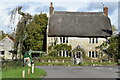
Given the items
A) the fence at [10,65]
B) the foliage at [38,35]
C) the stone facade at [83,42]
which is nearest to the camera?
the fence at [10,65]

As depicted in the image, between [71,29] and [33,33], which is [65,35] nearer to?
[71,29]

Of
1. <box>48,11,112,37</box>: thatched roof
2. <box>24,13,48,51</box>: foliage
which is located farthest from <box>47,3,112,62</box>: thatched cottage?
<box>24,13,48,51</box>: foliage

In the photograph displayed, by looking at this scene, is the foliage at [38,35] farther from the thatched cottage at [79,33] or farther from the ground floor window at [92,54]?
the ground floor window at [92,54]

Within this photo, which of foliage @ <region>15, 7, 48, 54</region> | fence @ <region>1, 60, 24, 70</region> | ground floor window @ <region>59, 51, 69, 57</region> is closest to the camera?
fence @ <region>1, 60, 24, 70</region>

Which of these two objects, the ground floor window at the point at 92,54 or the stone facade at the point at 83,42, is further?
the stone facade at the point at 83,42

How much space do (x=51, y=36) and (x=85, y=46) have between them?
24.3 feet

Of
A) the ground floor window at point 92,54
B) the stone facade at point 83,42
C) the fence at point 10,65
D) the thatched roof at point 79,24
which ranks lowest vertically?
the fence at point 10,65

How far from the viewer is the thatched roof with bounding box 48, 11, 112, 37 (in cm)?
5434

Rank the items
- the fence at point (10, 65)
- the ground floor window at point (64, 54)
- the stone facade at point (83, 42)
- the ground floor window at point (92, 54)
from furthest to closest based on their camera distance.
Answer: the stone facade at point (83, 42), the ground floor window at point (92, 54), the ground floor window at point (64, 54), the fence at point (10, 65)

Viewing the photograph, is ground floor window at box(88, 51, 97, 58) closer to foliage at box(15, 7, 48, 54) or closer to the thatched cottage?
the thatched cottage

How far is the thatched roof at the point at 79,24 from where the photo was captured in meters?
54.3

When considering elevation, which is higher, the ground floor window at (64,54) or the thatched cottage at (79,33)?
the thatched cottage at (79,33)

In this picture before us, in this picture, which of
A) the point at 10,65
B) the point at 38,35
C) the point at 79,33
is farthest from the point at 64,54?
the point at 10,65

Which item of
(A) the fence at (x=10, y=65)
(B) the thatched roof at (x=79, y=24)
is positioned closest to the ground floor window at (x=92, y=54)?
(B) the thatched roof at (x=79, y=24)
